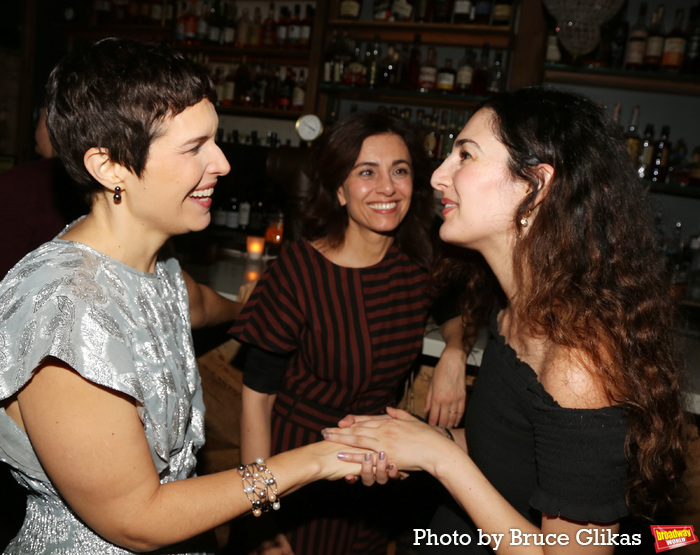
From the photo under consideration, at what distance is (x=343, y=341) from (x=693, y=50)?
10.4ft

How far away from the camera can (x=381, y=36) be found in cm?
441

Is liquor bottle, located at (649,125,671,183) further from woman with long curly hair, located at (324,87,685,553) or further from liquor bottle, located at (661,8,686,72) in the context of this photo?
woman with long curly hair, located at (324,87,685,553)

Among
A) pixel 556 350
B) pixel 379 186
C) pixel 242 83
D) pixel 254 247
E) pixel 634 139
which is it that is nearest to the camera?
pixel 556 350

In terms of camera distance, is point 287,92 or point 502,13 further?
point 287,92

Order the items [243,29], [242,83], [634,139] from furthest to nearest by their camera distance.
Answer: [242,83] < [243,29] < [634,139]

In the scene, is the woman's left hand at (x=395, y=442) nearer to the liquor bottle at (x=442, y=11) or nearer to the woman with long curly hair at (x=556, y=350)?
the woman with long curly hair at (x=556, y=350)

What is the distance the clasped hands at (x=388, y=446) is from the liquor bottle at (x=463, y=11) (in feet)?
11.6

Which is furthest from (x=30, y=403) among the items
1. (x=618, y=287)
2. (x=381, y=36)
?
(x=381, y=36)

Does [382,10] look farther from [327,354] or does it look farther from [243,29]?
[327,354]

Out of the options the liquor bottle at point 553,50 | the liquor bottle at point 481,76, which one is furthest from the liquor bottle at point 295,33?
the liquor bottle at point 553,50

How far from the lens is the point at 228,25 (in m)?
5.04

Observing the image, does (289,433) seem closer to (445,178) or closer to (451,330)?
(451,330)

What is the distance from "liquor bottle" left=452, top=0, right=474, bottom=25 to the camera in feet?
13.4

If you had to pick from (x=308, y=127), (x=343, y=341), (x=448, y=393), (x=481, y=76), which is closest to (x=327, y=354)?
(x=343, y=341)
